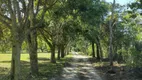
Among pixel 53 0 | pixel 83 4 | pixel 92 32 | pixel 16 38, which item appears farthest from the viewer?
pixel 92 32

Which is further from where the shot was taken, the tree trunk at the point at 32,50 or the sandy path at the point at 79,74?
the tree trunk at the point at 32,50

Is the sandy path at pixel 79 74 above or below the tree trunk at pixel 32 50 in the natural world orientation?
below

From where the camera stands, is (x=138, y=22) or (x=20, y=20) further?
(x=138, y=22)

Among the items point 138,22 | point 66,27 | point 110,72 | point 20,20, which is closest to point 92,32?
point 66,27

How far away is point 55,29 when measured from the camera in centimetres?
2658

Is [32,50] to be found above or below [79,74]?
above

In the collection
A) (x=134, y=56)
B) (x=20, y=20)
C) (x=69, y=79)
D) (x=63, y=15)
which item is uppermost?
(x=63, y=15)

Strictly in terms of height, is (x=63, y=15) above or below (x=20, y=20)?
above

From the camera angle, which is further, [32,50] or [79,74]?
[79,74]

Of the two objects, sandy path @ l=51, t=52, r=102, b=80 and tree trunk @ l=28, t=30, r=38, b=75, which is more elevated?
tree trunk @ l=28, t=30, r=38, b=75

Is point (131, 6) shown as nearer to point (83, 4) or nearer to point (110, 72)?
point (83, 4)

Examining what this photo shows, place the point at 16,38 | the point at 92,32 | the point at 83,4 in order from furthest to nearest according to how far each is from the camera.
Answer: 1. the point at 92,32
2. the point at 83,4
3. the point at 16,38

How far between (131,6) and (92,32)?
15.9 m

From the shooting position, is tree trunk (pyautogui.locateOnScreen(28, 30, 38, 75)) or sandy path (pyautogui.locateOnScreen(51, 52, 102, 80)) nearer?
sandy path (pyautogui.locateOnScreen(51, 52, 102, 80))
